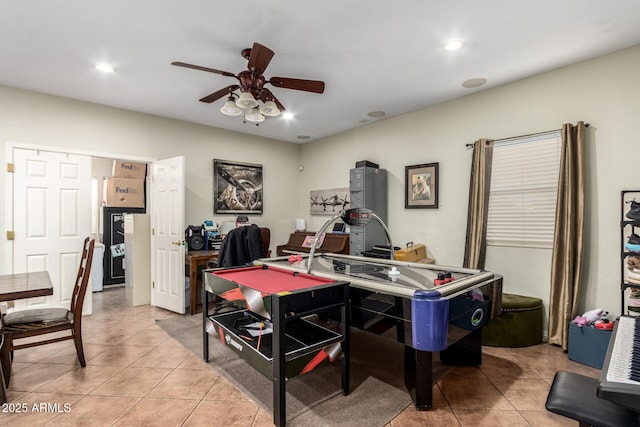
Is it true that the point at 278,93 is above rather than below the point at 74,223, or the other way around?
above

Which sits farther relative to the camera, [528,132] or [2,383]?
[528,132]

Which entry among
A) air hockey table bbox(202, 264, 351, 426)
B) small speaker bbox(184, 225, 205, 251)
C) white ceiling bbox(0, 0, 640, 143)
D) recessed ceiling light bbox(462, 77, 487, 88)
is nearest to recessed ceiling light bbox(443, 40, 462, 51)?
white ceiling bbox(0, 0, 640, 143)

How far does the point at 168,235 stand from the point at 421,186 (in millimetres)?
3614

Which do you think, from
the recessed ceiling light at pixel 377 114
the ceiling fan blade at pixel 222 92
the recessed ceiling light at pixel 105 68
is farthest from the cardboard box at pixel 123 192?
the recessed ceiling light at pixel 377 114

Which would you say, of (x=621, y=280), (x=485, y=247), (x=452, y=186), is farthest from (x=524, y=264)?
(x=452, y=186)

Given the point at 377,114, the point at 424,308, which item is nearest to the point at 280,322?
the point at 424,308

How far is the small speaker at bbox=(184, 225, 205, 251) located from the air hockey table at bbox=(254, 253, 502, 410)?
241cm

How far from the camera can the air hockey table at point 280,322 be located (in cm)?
194

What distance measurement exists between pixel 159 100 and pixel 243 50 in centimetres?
183

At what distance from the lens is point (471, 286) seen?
7.22 feet

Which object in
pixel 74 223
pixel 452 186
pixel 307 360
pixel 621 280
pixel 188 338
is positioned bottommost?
pixel 188 338

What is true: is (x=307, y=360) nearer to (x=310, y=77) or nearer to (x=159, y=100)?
(x=310, y=77)

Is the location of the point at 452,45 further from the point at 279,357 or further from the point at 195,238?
the point at 195,238

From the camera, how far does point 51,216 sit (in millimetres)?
3955
